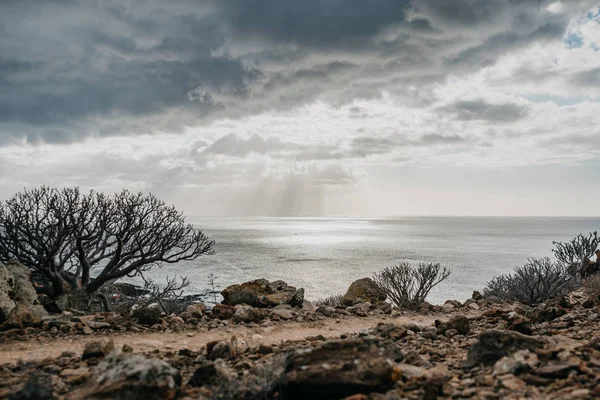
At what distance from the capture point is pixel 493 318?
32.0ft

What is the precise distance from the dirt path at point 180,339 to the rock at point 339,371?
111 inches

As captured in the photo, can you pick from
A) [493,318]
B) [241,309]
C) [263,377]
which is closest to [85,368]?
[263,377]

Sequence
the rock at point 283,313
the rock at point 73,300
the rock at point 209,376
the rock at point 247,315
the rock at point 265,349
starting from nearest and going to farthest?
the rock at point 209,376
the rock at point 265,349
the rock at point 247,315
the rock at point 283,313
the rock at point 73,300

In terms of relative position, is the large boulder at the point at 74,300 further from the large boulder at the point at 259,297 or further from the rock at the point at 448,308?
the rock at the point at 448,308

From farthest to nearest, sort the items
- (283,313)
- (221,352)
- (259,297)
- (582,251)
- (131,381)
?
(582,251) < (259,297) < (283,313) < (221,352) < (131,381)

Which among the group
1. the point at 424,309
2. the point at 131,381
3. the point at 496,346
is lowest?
the point at 424,309

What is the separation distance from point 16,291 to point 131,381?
9259mm

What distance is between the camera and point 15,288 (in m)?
10.8

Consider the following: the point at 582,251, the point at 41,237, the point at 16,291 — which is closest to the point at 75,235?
the point at 41,237

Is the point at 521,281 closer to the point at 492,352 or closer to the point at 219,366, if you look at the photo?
the point at 492,352

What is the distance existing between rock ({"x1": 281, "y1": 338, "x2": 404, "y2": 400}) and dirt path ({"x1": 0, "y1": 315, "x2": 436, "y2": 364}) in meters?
2.83

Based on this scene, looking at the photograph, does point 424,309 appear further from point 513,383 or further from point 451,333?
point 513,383

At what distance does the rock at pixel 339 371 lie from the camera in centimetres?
411

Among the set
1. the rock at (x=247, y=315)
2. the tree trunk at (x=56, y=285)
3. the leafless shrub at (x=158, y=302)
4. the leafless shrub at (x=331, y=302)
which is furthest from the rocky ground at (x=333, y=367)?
the tree trunk at (x=56, y=285)
